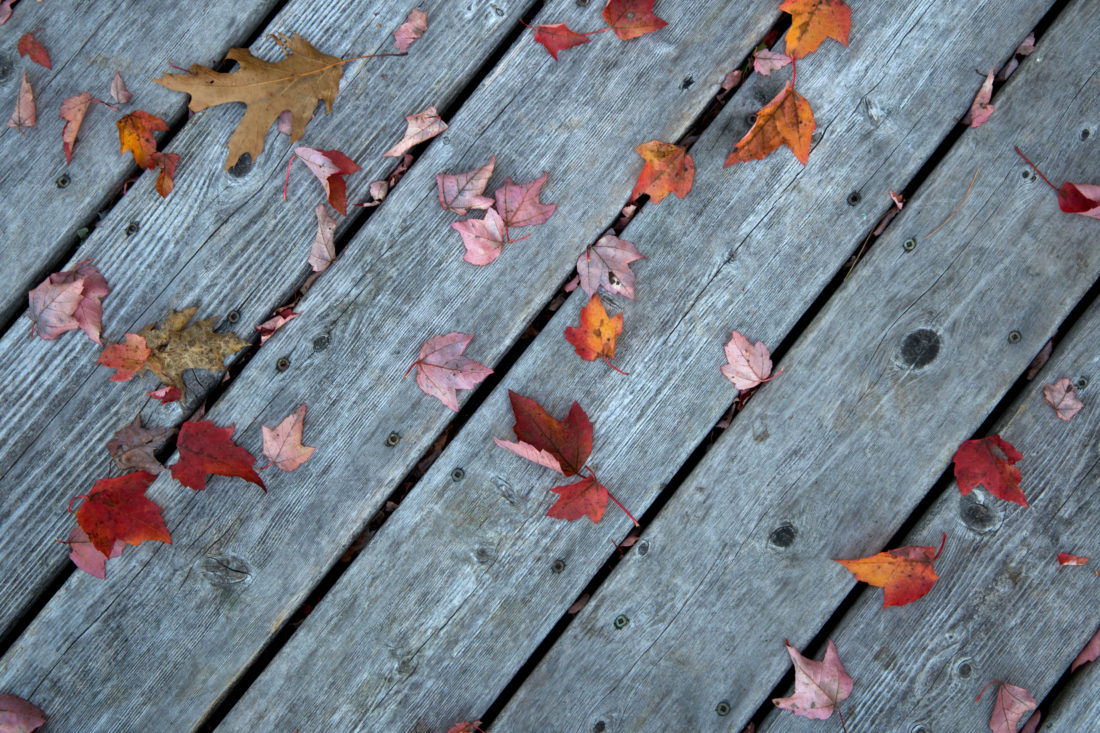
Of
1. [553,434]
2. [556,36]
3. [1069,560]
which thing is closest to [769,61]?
[556,36]

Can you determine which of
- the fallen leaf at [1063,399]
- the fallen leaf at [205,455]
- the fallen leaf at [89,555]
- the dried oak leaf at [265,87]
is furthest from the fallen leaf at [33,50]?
the fallen leaf at [1063,399]

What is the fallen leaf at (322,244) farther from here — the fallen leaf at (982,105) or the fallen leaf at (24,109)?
the fallen leaf at (982,105)

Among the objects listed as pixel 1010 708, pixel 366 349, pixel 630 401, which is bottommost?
pixel 1010 708

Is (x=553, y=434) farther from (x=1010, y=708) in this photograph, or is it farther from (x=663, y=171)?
(x=1010, y=708)

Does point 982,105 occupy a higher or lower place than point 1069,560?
higher

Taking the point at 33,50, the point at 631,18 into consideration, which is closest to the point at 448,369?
the point at 631,18

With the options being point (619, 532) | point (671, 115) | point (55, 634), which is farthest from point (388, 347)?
point (55, 634)
